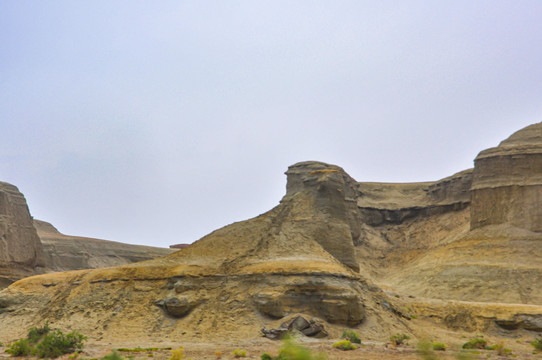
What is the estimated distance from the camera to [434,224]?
7562 centimetres

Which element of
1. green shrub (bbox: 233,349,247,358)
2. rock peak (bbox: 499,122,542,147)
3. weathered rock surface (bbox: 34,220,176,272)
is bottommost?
green shrub (bbox: 233,349,247,358)

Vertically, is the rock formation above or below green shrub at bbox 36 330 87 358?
above

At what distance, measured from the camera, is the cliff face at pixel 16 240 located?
1896 inches

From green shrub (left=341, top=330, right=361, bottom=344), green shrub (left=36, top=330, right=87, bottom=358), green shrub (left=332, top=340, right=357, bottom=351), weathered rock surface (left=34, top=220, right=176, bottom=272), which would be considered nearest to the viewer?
green shrub (left=332, top=340, right=357, bottom=351)

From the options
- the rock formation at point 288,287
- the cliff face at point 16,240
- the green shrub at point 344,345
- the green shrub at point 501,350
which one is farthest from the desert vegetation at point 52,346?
the cliff face at point 16,240

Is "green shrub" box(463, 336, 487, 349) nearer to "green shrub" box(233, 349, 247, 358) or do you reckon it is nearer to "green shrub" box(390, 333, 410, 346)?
"green shrub" box(390, 333, 410, 346)

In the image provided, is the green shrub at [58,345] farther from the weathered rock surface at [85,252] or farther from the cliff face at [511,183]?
the cliff face at [511,183]

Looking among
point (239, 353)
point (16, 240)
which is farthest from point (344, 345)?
point (16, 240)

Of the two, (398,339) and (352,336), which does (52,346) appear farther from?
(398,339)

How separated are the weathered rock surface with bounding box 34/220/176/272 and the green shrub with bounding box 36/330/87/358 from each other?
31449 millimetres

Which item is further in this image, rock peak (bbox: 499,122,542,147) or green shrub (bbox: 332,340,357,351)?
rock peak (bbox: 499,122,542,147)

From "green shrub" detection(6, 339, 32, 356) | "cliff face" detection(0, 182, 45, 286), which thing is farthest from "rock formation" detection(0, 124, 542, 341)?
"cliff face" detection(0, 182, 45, 286)

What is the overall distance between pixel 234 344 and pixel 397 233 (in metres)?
55.3

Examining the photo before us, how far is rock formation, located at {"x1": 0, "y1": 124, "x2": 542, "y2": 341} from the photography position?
28953 mm
